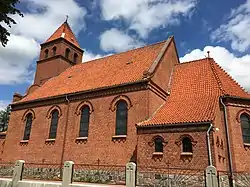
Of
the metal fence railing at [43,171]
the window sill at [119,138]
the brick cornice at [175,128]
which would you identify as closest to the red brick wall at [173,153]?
the brick cornice at [175,128]

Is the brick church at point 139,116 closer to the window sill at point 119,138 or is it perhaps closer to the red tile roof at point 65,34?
the window sill at point 119,138

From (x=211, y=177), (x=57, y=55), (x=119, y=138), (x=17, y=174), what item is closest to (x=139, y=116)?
(x=119, y=138)

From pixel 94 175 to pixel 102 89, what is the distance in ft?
21.3

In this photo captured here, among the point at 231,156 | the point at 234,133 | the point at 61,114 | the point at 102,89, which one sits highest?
the point at 102,89

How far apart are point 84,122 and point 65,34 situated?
14.9 meters

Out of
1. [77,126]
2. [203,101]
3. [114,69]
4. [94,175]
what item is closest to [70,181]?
[94,175]

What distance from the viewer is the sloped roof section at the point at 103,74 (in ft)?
67.1

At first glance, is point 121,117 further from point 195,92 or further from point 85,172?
point 195,92

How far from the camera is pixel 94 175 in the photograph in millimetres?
17578

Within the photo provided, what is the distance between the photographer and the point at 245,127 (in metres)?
17.1

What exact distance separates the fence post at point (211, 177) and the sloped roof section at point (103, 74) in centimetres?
963

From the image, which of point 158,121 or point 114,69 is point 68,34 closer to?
point 114,69

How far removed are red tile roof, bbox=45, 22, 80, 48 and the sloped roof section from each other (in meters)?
5.13

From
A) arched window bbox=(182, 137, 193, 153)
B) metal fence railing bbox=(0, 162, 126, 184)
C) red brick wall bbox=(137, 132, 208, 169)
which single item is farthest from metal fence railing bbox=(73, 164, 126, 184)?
arched window bbox=(182, 137, 193, 153)
